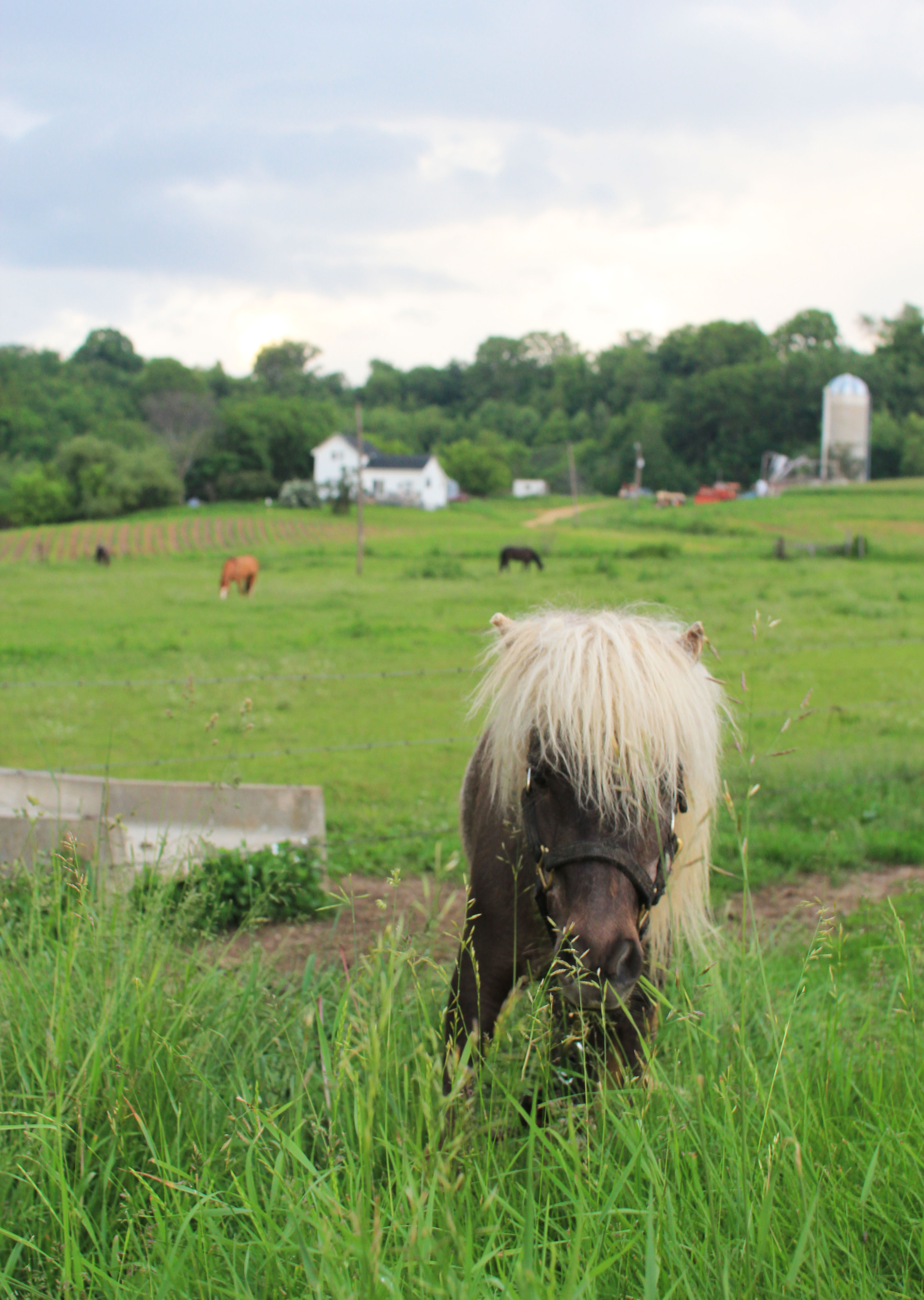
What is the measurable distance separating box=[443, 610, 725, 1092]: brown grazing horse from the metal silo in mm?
80478

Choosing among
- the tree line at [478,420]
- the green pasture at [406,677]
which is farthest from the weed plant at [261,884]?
the tree line at [478,420]

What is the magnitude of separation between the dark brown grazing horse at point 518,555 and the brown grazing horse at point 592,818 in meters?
27.1

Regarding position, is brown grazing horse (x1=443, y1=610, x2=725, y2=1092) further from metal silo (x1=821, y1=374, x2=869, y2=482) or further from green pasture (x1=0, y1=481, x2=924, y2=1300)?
metal silo (x1=821, y1=374, x2=869, y2=482)

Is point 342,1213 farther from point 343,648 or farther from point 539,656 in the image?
point 343,648

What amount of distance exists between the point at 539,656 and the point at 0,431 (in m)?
86.1

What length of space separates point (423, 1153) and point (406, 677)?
34.5 feet

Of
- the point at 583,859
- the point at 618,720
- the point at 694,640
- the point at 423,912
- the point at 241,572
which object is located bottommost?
the point at 423,912

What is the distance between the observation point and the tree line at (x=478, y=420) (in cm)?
6750

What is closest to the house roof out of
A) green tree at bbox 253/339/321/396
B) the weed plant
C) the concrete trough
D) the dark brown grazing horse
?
green tree at bbox 253/339/321/396

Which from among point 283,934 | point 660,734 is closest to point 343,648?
point 283,934

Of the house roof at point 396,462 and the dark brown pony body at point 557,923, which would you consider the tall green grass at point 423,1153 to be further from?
the house roof at point 396,462

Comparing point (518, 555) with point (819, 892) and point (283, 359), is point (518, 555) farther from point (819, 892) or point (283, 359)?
point (283, 359)

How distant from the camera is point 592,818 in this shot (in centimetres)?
204

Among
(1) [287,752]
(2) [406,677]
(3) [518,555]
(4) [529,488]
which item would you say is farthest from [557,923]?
(4) [529,488]
